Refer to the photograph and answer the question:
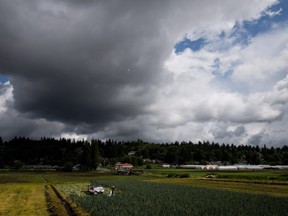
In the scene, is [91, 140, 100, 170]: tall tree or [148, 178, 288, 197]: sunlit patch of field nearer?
[148, 178, 288, 197]: sunlit patch of field

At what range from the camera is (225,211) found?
3231cm

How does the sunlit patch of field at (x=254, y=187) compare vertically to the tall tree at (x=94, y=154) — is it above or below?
below

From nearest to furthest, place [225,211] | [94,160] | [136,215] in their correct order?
[136,215] < [225,211] < [94,160]

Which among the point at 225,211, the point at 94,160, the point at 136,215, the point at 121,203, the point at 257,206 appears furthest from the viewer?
the point at 94,160

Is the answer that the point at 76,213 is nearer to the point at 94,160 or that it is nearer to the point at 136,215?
the point at 136,215

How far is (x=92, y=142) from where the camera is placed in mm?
190750

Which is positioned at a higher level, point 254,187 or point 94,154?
point 94,154

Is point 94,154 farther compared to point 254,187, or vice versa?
point 94,154

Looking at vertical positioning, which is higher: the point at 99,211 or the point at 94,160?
the point at 94,160

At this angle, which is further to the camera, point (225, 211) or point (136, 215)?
point (225, 211)

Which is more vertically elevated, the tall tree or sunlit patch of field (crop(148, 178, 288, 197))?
the tall tree

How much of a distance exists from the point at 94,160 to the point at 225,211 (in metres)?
162

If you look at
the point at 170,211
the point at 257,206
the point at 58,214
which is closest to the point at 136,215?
the point at 170,211

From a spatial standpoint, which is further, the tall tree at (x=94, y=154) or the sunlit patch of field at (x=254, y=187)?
the tall tree at (x=94, y=154)
